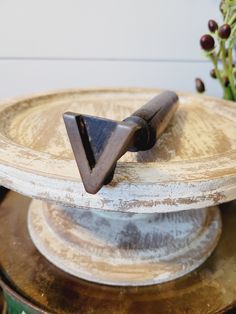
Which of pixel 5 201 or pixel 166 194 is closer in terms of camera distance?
pixel 166 194

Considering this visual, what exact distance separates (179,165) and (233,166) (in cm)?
8

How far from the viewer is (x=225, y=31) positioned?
78cm

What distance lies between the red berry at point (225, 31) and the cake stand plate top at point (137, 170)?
230 millimetres

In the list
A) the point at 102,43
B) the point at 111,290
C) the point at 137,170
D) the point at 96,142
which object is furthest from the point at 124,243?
the point at 102,43

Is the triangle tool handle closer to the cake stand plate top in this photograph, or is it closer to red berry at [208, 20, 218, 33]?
the cake stand plate top

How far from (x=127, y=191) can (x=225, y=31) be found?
21.7 inches

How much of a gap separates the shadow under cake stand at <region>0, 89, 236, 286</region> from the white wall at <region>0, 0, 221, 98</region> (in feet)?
1.44

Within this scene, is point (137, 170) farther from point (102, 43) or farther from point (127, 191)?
point (102, 43)

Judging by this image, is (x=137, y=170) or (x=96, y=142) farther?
(x=137, y=170)

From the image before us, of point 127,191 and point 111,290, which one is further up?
point 127,191

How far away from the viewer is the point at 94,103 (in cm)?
87

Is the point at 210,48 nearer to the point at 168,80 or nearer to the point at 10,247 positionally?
the point at 168,80

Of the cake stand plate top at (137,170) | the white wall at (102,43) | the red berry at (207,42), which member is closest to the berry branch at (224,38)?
the red berry at (207,42)

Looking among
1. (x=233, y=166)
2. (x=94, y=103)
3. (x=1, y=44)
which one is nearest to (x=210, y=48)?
(x=94, y=103)
